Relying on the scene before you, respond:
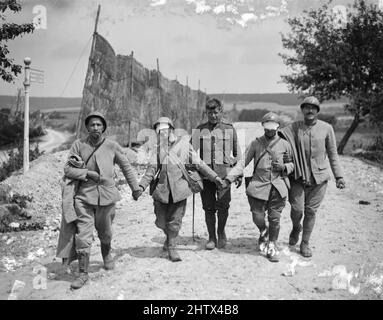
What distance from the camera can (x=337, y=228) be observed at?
8.31 meters

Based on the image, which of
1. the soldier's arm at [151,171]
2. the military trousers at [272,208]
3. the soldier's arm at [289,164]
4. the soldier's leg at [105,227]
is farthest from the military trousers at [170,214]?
the soldier's arm at [289,164]

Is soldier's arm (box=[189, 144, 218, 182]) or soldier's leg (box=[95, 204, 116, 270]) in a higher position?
soldier's arm (box=[189, 144, 218, 182])

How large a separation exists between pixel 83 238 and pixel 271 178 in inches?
96.1

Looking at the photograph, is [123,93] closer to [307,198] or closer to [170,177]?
[170,177]

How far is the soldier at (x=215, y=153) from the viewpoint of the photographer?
693 centimetres

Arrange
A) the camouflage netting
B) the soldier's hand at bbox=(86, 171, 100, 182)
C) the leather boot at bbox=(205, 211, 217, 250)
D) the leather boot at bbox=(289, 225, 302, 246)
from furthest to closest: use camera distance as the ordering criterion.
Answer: the camouflage netting, the leather boot at bbox=(289, 225, 302, 246), the leather boot at bbox=(205, 211, 217, 250), the soldier's hand at bbox=(86, 171, 100, 182)

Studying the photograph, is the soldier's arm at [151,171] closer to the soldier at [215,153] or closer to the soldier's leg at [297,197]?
the soldier at [215,153]

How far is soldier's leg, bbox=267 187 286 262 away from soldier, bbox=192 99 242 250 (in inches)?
21.6

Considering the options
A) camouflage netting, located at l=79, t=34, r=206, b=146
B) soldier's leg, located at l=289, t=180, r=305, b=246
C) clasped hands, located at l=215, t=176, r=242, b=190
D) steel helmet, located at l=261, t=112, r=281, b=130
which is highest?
camouflage netting, located at l=79, t=34, r=206, b=146

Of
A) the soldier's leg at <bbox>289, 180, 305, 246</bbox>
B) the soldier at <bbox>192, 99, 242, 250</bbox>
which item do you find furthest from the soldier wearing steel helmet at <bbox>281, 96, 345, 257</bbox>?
the soldier at <bbox>192, 99, 242, 250</bbox>

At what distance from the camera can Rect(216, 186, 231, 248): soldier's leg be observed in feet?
22.8

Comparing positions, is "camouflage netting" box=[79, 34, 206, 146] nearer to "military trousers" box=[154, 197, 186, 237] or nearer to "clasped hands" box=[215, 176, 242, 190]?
"military trousers" box=[154, 197, 186, 237]

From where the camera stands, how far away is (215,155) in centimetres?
694

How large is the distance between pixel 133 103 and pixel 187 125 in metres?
7.36
